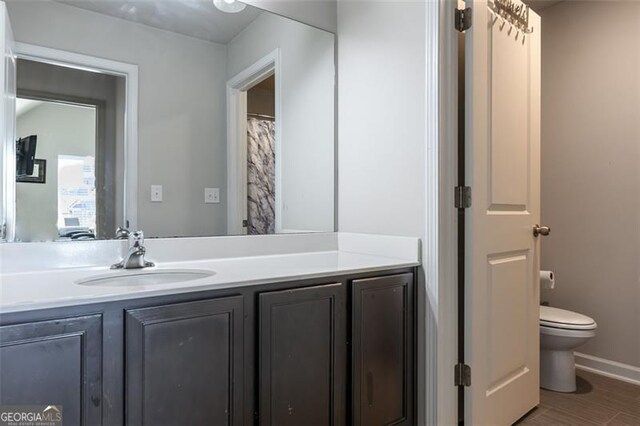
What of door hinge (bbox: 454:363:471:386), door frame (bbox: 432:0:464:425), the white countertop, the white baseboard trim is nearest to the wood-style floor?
Answer: the white baseboard trim

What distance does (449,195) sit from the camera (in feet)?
5.37

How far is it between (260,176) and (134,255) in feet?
2.32

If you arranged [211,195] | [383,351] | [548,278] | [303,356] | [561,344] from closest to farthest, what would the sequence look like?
[303,356] → [383,351] → [211,195] → [561,344] → [548,278]

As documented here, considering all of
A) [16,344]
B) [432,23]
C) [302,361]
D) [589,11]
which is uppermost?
[589,11]

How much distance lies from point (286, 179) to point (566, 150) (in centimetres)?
192

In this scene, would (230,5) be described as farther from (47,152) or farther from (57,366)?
(57,366)

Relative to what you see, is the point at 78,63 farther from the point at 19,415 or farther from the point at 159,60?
the point at 19,415

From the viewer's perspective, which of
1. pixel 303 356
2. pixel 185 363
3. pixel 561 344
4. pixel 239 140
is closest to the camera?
pixel 185 363

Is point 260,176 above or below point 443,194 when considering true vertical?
above

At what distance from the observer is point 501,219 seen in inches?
70.7

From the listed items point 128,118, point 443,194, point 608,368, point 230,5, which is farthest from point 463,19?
point 608,368

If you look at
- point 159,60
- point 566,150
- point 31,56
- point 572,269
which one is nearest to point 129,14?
point 159,60

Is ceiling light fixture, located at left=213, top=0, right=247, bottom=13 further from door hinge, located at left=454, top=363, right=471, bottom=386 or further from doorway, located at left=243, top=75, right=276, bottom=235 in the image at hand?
door hinge, located at left=454, top=363, right=471, bottom=386

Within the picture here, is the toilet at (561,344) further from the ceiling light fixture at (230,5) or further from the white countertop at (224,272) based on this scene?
the ceiling light fixture at (230,5)
